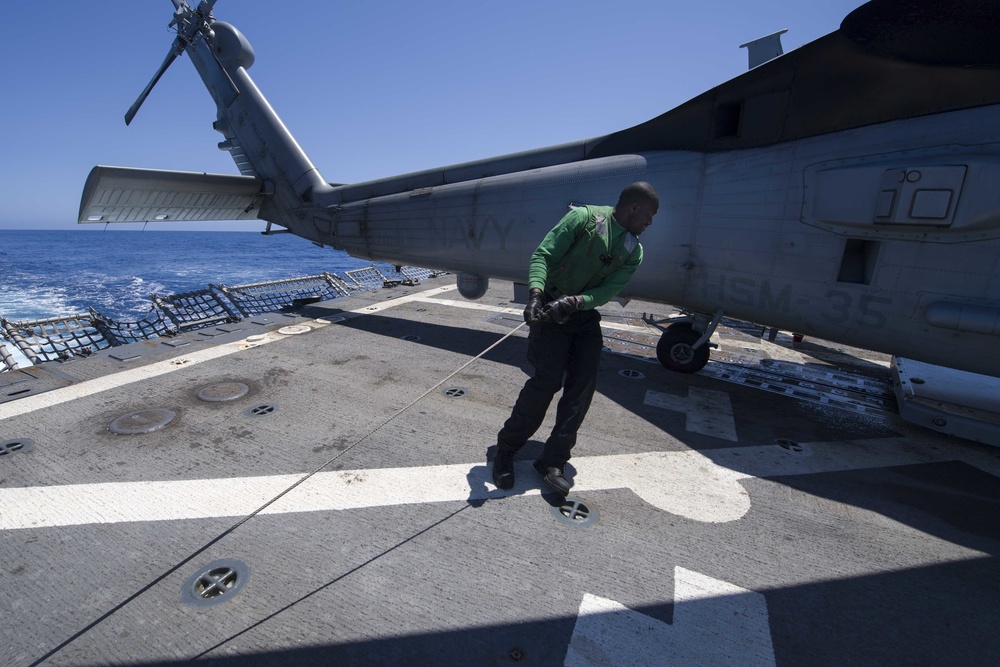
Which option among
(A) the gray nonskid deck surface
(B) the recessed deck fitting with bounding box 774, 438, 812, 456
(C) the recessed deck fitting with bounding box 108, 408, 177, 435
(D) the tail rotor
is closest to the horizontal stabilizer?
(D) the tail rotor

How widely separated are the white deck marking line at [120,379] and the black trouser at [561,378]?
17.9ft

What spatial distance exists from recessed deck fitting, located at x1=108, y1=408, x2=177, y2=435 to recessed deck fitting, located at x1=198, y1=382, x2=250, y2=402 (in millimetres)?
455

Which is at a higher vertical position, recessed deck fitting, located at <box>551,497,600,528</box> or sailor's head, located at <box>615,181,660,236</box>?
sailor's head, located at <box>615,181,660,236</box>

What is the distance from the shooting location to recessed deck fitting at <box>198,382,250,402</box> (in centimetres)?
531

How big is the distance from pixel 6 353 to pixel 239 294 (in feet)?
14.8

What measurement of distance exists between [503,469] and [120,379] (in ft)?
18.5

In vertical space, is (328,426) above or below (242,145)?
below

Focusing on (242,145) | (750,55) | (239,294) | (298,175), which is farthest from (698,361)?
(242,145)

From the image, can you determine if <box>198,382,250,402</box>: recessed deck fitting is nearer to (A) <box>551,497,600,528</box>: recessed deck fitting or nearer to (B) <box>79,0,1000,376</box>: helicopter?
(B) <box>79,0,1000,376</box>: helicopter

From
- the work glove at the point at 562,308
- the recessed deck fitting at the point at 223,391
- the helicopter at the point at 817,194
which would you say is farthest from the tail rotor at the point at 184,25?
the work glove at the point at 562,308

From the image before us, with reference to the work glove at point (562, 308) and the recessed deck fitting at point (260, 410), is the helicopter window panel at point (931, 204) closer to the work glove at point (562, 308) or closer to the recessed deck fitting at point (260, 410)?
the work glove at point (562, 308)

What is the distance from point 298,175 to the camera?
10.7 m

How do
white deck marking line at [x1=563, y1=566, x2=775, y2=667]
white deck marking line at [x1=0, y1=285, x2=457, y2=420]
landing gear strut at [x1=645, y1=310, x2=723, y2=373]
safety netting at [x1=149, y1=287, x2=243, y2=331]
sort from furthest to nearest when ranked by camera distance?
safety netting at [x1=149, y1=287, x2=243, y2=331] → landing gear strut at [x1=645, y1=310, x2=723, y2=373] → white deck marking line at [x1=0, y1=285, x2=457, y2=420] → white deck marking line at [x1=563, y1=566, x2=775, y2=667]

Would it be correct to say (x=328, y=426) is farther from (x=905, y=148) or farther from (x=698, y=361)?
→ (x=905, y=148)
